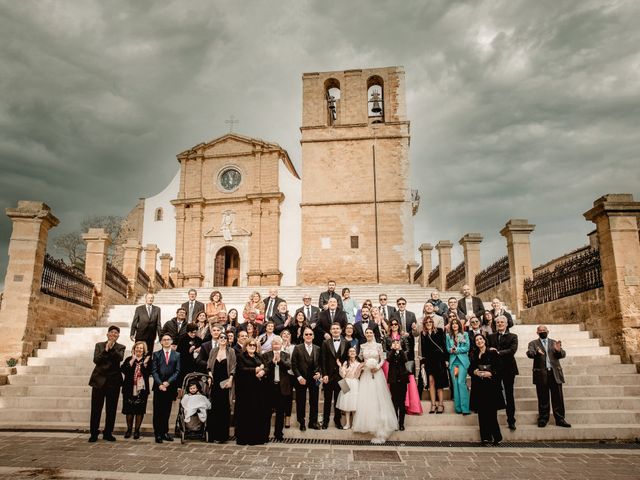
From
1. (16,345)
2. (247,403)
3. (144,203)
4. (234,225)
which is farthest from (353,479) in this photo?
(144,203)

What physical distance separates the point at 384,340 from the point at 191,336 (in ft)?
9.80

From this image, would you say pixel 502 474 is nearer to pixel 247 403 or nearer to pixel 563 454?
pixel 563 454

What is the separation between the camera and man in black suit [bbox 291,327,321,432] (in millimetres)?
6027

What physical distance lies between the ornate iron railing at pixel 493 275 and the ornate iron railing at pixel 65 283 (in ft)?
35.5

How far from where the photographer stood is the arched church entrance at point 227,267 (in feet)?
85.0

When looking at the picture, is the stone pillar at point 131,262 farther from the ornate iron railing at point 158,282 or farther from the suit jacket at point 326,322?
the suit jacket at point 326,322

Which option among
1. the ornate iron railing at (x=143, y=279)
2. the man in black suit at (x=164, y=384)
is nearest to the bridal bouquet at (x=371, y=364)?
the man in black suit at (x=164, y=384)

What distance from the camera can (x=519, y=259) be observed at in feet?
34.6

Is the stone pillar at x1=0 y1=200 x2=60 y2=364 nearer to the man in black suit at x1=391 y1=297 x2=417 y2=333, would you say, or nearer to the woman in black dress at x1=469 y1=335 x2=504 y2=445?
the man in black suit at x1=391 y1=297 x2=417 y2=333

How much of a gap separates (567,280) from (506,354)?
3.97 metres

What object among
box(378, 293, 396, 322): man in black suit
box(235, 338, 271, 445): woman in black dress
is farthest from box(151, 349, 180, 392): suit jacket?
box(378, 293, 396, 322): man in black suit

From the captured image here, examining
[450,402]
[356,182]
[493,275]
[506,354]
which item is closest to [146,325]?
[450,402]

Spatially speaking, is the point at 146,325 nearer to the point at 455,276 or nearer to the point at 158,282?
the point at 455,276

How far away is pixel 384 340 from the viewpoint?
6.48 metres
